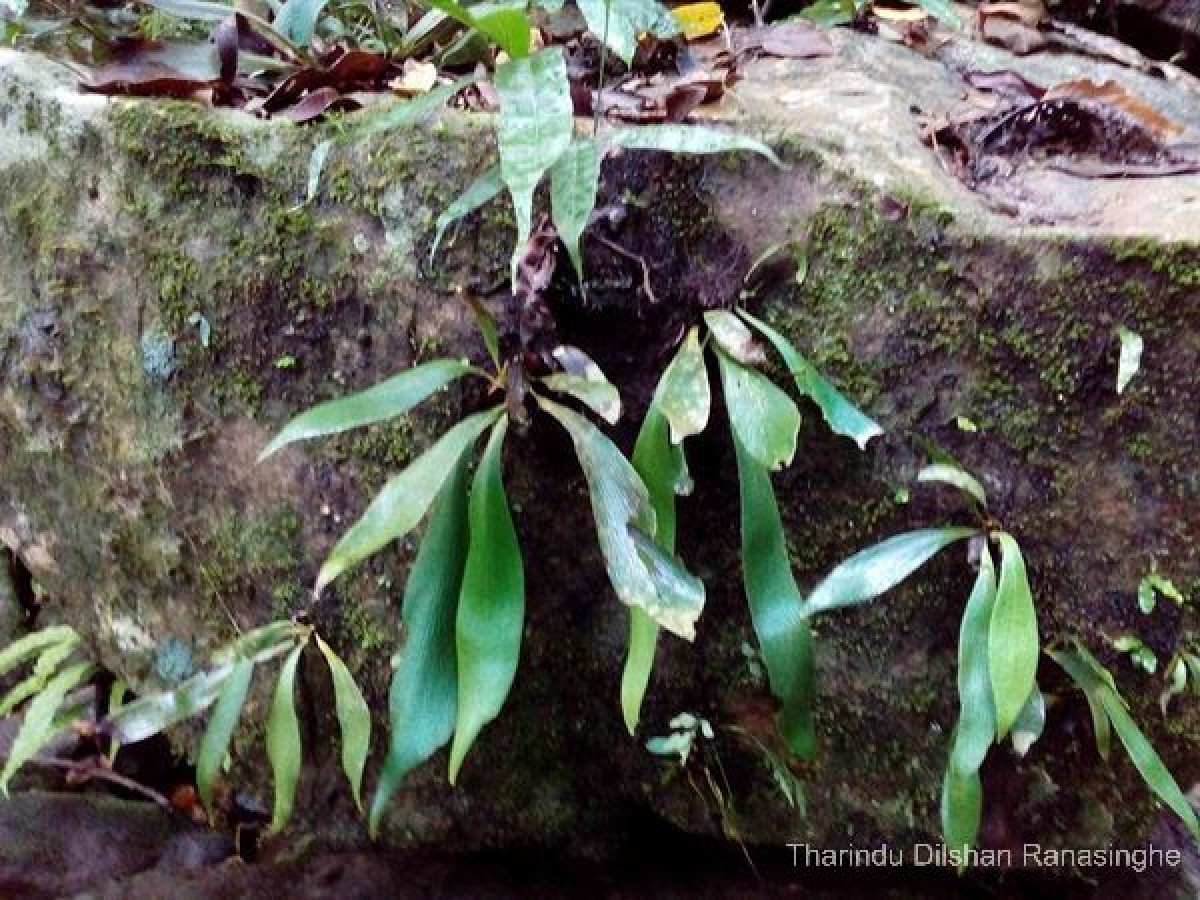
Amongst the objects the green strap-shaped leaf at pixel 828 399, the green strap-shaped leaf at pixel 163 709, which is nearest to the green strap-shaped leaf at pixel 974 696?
the green strap-shaped leaf at pixel 828 399

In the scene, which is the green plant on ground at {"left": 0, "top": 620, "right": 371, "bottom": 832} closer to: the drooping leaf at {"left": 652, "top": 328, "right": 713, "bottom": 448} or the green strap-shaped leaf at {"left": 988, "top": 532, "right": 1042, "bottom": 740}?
the drooping leaf at {"left": 652, "top": 328, "right": 713, "bottom": 448}

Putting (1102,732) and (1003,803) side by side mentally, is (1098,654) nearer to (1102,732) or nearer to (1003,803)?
(1102,732)

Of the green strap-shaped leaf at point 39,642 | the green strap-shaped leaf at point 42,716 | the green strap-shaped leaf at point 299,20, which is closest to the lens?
the green strap-shaped leaf at point 42,716

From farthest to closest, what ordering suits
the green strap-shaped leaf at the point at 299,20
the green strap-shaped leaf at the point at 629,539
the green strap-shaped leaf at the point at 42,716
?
the green strap-shaped leaf at the point at 299,20 < the green strap-shaped leaf at the point at 42,716 < the green strap-shaped leaf at the point at 629,539

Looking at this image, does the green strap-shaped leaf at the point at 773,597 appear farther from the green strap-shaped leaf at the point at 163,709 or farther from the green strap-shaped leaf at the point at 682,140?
the green strap-shaped leaf at the point at 163,709

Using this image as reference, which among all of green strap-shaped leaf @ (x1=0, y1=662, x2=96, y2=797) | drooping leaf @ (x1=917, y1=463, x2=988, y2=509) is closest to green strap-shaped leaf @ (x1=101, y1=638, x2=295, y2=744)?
green strap-shaped leaf @ (x1=0, y1=662, x2=96, y2=797)

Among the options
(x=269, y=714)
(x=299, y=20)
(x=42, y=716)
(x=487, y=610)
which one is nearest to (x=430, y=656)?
(x=487, y=610)

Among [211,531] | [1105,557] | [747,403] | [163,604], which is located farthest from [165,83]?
[1105,557]
